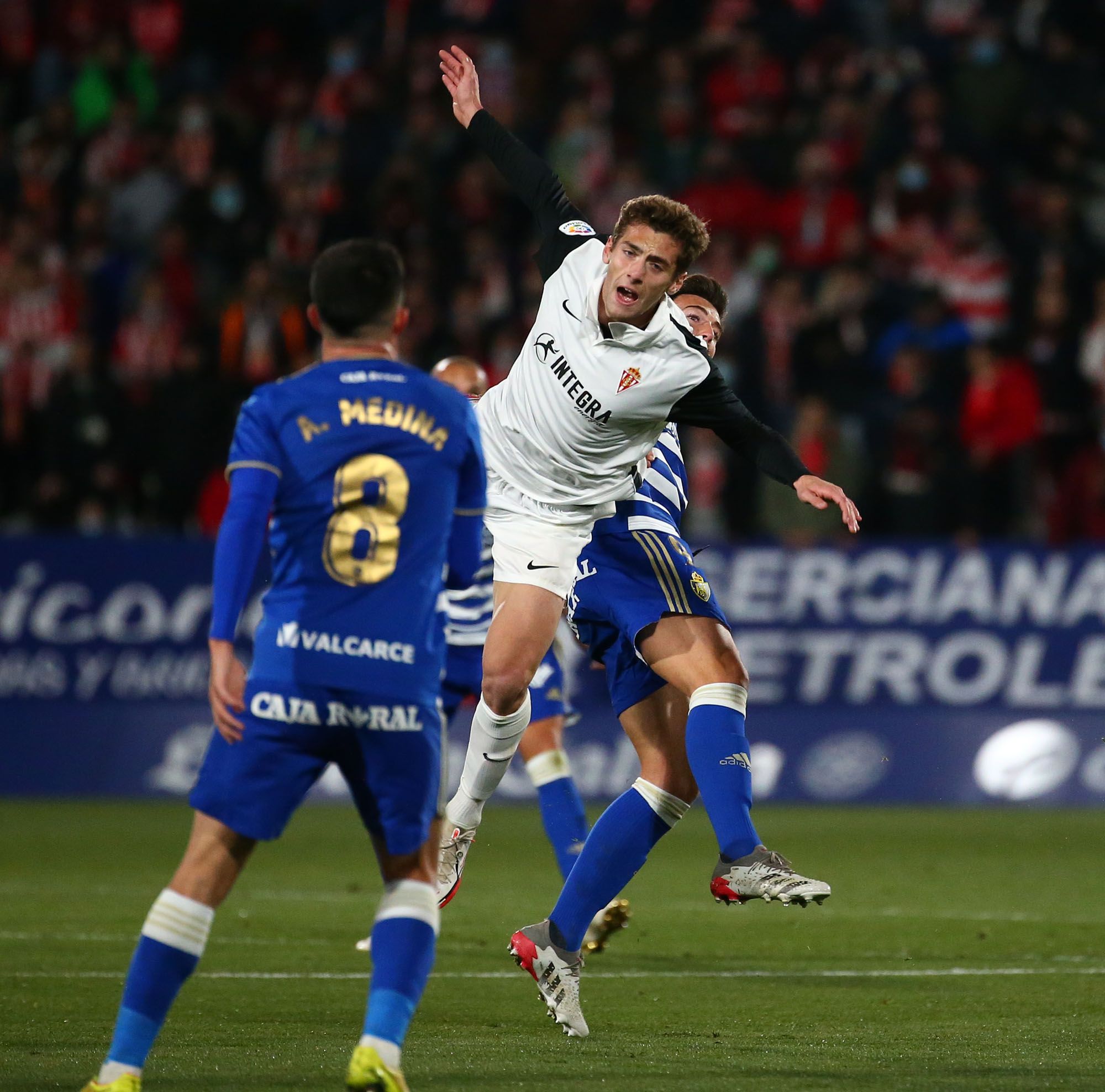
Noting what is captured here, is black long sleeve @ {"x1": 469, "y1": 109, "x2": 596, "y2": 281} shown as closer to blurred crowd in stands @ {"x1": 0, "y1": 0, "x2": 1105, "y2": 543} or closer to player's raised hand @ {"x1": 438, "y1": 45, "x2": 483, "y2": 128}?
player's raised hand @ {"x1": 438, "y1": 45, "x2": 483, "y2": 128}

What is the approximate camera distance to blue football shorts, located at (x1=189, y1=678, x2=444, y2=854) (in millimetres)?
A: 4586

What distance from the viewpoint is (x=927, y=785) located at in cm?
1451

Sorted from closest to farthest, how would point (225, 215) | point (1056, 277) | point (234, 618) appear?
1. point (234, 618)
2. point (1056, 277)
3. point (225, 215)

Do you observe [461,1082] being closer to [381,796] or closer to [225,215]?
[381,796]

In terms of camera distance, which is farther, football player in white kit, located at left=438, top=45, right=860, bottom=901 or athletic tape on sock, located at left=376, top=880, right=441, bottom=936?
football player in white kit, located at left=438, top=45, right=860, bottom=901

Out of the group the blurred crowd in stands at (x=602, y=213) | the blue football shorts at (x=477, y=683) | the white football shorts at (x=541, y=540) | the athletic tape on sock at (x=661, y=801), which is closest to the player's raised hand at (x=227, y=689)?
the athletic tape on sock at (x=661, y=801)

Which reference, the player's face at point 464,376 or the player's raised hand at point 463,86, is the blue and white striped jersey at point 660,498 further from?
the player's face at point 464,376

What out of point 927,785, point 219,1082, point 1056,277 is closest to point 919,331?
point 1056,277

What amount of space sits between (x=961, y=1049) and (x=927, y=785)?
29.1 ft

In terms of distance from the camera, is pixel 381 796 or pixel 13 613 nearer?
pixel 381 796

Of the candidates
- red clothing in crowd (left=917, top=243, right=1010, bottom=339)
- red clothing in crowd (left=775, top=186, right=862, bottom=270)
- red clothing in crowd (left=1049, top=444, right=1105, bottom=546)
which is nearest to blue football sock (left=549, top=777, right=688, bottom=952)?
red clothing in crowd (left=1049, top=444, right=1105, bottom=546)

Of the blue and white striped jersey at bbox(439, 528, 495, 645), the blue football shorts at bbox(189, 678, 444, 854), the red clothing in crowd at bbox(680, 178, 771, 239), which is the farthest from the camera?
the red clothing in crowd at bbox(680, 178, 771, 239)

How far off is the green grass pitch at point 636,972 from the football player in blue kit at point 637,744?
285 millimetres

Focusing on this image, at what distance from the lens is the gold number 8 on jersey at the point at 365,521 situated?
4617 millimetres
